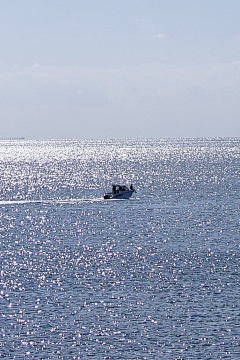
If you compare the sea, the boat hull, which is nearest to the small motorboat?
the boat hull

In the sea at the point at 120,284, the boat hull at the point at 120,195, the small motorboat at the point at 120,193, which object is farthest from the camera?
the boat hull at the point at 120,195

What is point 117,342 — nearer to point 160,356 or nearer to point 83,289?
point 160,356

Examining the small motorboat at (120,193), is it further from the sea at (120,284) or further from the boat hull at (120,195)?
the sea at (120,284)

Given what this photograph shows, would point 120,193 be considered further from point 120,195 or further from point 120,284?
point 120,284

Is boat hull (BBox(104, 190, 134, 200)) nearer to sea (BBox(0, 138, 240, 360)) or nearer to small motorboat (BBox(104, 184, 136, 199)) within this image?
small motorboat (BBox(104, 184, 136, 199))

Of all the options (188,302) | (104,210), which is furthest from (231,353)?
(104,210)

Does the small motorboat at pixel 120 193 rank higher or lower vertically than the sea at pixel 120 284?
higher

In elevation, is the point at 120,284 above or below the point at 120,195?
below

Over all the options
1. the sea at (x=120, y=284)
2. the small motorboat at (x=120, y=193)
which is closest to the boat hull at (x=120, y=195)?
the small motorboat at (x=120, y=193)

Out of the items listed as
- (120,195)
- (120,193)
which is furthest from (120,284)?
(120,195)

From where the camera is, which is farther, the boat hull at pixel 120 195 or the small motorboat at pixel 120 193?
the boat hull at pixel 120 195

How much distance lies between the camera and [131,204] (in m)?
143

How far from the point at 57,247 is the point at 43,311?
3268cm

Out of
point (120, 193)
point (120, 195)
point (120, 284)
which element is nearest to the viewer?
point (120, 284)
